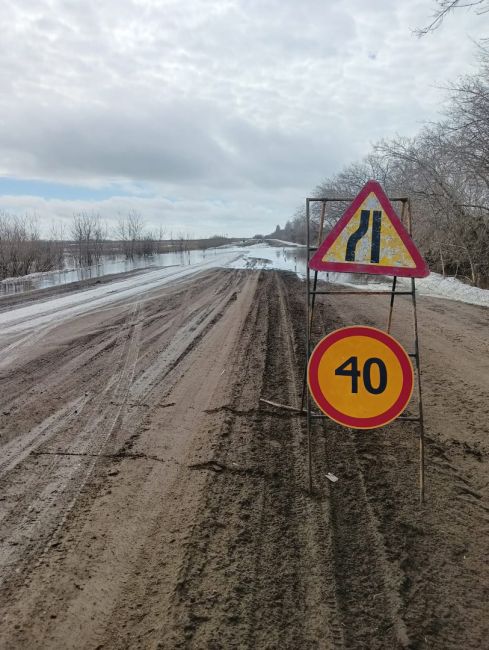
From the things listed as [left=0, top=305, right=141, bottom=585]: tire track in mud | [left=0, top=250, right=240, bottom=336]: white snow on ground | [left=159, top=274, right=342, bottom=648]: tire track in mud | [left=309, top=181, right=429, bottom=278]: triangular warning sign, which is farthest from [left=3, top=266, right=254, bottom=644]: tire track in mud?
[left=0, top=250, right=240, bottom=336]: white snow on ground

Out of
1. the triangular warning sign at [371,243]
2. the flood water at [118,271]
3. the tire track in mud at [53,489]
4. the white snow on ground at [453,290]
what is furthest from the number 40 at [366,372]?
the flood water at [118,271]

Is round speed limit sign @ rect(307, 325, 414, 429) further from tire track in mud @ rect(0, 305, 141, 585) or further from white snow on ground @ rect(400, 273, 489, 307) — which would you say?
white snow on ground @ rect(400, 273, 489, 307)

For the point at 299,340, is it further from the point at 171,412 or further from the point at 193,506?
the point at 193,506

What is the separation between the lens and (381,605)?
89.1 inches

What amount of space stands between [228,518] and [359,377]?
1339 millimetres

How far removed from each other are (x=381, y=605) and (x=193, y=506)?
54.1 inches

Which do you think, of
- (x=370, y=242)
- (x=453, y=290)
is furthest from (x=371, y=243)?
(x=453, y=290)

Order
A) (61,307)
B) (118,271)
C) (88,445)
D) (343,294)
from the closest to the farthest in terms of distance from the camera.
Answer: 1. (343,294)
2. (88,445)
3. (61,307)
4. (118,271)

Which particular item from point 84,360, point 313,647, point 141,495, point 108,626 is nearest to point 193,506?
point 141,495

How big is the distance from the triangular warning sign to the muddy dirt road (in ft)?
5.41

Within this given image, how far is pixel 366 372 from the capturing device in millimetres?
3221

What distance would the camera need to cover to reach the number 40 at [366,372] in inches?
126

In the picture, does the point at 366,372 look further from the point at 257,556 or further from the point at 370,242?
the point at 257,556

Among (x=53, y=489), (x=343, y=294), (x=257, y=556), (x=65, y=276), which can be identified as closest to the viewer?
(x=257, y=556)
